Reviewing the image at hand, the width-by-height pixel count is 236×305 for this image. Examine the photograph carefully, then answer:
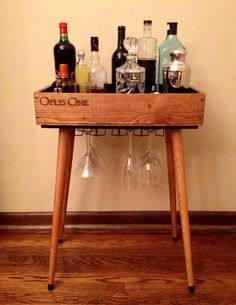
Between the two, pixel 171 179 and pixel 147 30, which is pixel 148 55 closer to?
pixel 147 30

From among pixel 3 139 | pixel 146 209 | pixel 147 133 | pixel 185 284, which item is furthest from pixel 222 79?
pixel 3 139

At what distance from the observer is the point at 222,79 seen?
1.17 meters

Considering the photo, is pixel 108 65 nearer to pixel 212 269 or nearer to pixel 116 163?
pixel 116 163

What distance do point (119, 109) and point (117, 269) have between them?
0.65 metres

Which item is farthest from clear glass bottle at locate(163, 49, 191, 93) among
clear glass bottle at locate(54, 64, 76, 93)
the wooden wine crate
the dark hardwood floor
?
the dark hardwood floor

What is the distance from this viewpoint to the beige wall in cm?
110

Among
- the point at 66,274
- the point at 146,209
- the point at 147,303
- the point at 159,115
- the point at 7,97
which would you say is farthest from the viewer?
the point at 146,209

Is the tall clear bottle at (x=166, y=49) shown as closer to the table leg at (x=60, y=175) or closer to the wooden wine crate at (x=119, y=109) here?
the wooden wine crate at (x=119, y=109)

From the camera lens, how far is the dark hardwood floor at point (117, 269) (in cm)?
98

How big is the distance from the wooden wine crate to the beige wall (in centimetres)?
40

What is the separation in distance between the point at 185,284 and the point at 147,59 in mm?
822

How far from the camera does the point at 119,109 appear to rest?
0.83 m

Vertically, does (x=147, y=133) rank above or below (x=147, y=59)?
below

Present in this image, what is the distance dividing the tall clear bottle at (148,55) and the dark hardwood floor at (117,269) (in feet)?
2.27
